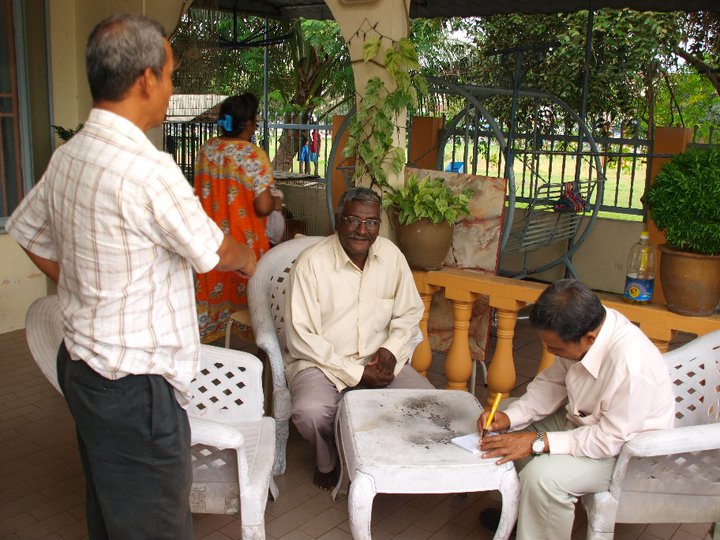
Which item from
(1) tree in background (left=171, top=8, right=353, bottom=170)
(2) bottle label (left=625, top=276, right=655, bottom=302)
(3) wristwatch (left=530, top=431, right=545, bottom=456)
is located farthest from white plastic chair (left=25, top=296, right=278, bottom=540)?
(1) tree in background (left=171, top=8, right=353, bottom=170)

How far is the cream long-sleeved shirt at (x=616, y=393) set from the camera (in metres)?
2.36

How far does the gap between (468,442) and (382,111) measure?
195 cm

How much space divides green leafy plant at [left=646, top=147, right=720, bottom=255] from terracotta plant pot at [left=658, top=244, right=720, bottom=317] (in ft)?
0.13

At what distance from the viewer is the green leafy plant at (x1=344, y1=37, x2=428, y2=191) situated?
378cm

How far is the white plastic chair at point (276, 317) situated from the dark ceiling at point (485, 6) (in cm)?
283

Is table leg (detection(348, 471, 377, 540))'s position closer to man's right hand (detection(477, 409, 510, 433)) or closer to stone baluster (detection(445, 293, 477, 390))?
man's right hand (detection(477, 409, 510, 433))

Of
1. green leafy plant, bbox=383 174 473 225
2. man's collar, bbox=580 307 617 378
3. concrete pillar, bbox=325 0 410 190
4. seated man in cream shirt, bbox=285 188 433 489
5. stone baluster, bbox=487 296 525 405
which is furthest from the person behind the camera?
concrete pillar, bbox=325 0 410 190

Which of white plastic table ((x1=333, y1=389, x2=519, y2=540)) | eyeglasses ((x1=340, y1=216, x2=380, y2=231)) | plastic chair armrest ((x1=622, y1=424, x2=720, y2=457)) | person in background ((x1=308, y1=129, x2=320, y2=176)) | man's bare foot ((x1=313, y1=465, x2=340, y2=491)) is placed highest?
person in background ((x1=308, y1=129, x2=320, y2=176))

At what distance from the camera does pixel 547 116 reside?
8.72m

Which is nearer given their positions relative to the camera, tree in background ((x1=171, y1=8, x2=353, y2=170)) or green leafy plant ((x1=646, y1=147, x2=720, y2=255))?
green leafy plant ((x1=646, y1=147, x2=720, y2=255))

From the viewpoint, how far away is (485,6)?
603cm

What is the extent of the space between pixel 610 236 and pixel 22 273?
497 cm

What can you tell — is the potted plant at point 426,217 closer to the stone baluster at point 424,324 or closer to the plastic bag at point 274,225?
the stone baluster at point 424,324

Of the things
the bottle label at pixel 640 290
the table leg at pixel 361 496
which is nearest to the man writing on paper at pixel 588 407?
the table leg at pixel 361 496
